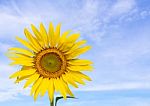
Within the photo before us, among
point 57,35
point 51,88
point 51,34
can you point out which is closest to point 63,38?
point 57,35

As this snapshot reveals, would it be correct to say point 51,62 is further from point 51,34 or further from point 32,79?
point 51,34

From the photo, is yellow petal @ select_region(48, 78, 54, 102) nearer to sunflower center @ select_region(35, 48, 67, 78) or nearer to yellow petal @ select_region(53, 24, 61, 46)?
sunflower center @ select_region(35, 48, 67, 78)

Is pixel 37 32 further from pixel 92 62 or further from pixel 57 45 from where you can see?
pixel 92 62

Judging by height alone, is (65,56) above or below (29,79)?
above

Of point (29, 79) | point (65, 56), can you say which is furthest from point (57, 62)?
point (29, 79)

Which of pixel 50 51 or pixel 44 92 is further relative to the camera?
pixel 50 51

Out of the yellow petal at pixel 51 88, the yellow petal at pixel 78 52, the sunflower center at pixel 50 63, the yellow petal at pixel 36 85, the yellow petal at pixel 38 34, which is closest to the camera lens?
the yellow petal at pixel 51 88

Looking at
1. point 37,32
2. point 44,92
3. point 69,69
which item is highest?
point 37,32

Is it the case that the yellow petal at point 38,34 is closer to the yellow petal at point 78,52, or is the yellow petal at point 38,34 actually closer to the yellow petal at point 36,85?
the yellow petal at point 78,52

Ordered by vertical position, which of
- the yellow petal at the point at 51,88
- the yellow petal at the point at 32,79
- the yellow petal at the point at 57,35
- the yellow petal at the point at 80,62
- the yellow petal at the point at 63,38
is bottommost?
the yellow petal at the point at 51,88
